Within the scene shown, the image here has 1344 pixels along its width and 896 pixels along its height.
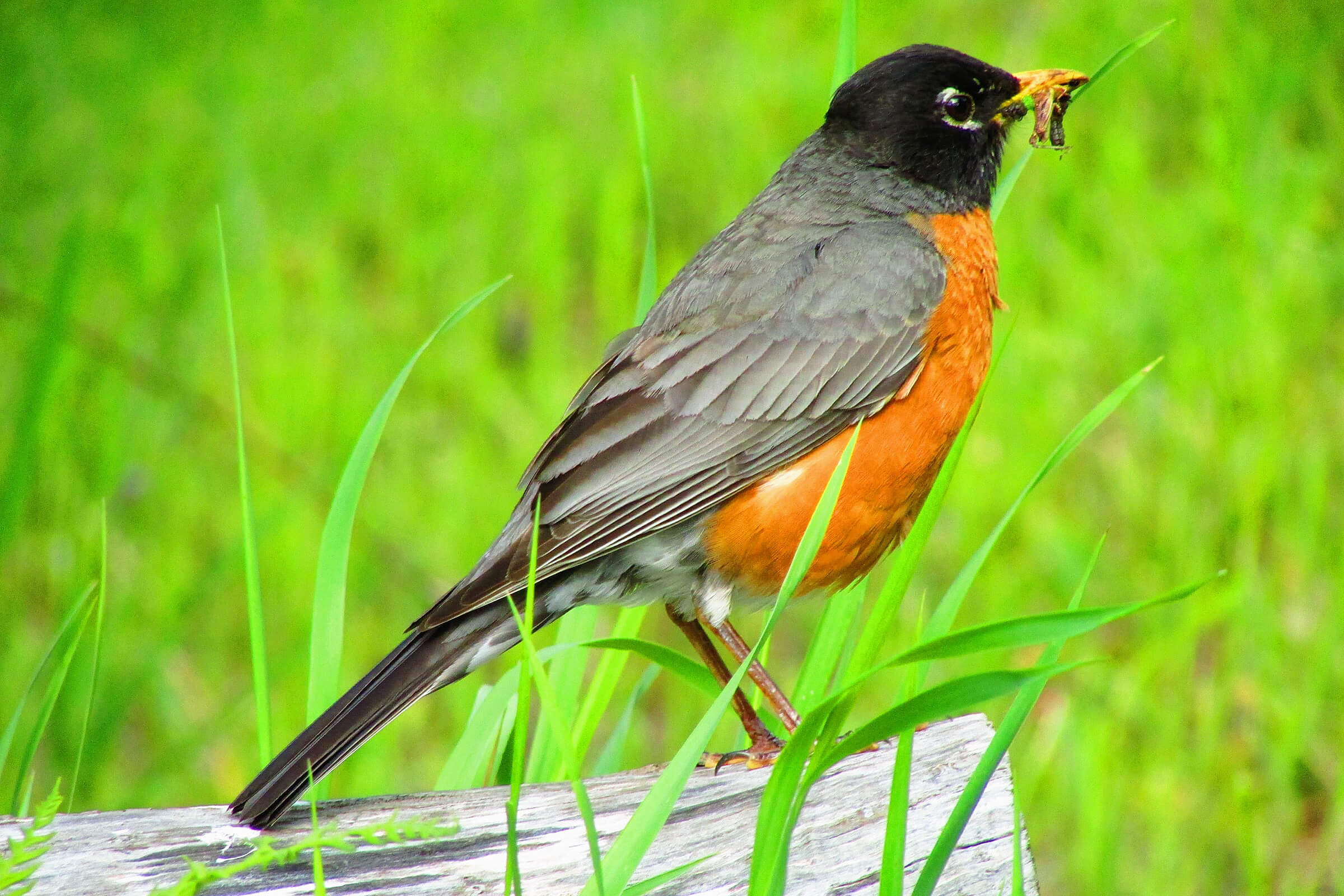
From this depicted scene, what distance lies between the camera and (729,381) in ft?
9.53

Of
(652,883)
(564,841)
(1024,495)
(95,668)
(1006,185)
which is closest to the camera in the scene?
(652,883)

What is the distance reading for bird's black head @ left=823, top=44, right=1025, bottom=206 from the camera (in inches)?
128

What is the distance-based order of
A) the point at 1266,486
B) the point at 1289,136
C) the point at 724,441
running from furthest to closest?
the point at 1289,136 → the point at 1266,486 → the point at 724,441

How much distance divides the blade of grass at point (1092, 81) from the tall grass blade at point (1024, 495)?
712mm

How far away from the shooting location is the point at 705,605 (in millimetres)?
2863

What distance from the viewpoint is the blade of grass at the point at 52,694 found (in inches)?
87.2

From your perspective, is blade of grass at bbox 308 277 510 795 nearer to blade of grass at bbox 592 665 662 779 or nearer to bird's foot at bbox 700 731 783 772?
blade of grass at bbox 592 665 662 779

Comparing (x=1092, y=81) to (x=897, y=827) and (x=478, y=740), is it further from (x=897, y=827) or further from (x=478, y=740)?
(x=478, y=740)

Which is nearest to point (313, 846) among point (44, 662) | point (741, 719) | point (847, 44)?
point (44, 662)

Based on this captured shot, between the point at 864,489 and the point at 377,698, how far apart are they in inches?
42.5

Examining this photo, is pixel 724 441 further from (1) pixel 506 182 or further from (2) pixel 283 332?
(1) pixel 506 182

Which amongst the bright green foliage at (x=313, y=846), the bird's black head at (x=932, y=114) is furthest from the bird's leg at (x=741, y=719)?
the bird's black head at (x=932, y=114)

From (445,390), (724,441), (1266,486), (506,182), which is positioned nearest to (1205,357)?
(1266,486)

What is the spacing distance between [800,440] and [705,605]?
1.35 feet
